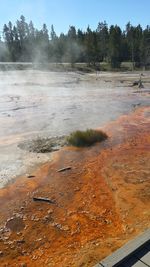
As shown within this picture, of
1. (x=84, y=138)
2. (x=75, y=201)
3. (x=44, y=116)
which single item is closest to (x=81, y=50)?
(x=44, y=116)

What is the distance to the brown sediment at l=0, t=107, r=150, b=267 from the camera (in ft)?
14.3

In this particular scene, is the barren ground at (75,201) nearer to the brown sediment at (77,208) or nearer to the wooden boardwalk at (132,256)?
the brown sediment at (77,208)

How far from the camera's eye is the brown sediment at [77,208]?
14.3ft

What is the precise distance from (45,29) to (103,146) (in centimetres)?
6503

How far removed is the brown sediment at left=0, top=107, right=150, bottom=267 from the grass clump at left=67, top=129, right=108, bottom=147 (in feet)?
1.96

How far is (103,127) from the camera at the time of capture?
11.6 metres

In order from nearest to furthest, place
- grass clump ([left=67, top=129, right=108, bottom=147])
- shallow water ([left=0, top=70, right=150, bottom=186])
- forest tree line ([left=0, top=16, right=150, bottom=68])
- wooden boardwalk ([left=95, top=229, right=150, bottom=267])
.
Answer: wooden boardwalk ([left=95, top=229, right=150, bottom=267])
shallow water ([left=0, top=70, right=150, bottom=186])
grass clump ([left=67, top=129, right=108, bottom=147])
forest tree line ([left=0, top=16, right=150, bottom=68])

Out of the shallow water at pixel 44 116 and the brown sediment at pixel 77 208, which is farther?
the shallow water at pixel 44 116

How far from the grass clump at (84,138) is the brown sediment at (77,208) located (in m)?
0.60

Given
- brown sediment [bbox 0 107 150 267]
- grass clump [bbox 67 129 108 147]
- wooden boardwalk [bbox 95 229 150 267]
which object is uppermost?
wooden boardwalk [bbox 95 229 150 267]

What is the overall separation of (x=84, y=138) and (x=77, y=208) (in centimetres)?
402

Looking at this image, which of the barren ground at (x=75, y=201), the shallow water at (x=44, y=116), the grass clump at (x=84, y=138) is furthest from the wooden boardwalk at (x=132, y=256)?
the grass clump at (x=84, y=138)

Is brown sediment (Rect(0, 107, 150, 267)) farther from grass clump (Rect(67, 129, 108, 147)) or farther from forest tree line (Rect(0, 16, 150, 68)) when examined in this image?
forest tree line (Rect(0, 16, 150, 68))

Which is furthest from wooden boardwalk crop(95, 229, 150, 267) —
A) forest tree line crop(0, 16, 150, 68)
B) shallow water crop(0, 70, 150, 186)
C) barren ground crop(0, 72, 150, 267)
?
forest tree line crop(0, 16, 150, 68)
